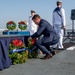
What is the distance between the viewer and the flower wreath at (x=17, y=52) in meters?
7.61

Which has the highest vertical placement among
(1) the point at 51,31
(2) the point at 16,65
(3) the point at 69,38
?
(1) the point at 51,31

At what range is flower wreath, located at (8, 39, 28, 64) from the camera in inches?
299

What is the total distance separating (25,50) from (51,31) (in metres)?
1.06

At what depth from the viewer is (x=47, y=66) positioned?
7.09 meters

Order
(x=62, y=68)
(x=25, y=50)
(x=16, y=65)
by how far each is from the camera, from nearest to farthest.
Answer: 1. (x=62, y=68)
2. (x=16, y=65)
3. (x=25, y=50)

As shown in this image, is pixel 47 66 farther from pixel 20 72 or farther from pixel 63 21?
pixel 63 21

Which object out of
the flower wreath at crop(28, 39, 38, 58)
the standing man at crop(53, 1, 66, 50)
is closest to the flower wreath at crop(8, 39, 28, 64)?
the flower wreath at crop(28, 39, 38, 58)

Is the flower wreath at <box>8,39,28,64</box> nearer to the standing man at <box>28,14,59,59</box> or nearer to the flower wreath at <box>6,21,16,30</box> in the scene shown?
the standing man at <box>28,14,59,59</box>

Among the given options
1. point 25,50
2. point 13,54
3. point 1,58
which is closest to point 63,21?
point 25,50

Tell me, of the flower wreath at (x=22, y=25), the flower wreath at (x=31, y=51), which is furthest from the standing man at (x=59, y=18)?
the flower wreath at (x=22, y=25)

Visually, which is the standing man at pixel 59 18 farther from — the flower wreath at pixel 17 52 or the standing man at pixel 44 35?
the flower wreath at pixel 17 52

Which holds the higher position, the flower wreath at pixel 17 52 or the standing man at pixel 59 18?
the standing man at pixel 59 18

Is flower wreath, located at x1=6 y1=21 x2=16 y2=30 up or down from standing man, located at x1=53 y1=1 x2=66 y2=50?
down

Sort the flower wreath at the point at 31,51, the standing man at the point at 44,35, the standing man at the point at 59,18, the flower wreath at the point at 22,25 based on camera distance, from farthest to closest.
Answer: the flower wreath at the point at 22,25
the standing man at the point at 59,18
the flower wreath at the point at 31,51
the standing man at the point at 44,35
